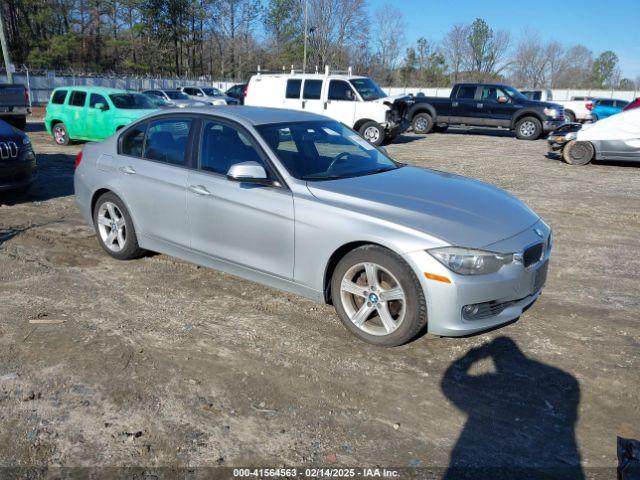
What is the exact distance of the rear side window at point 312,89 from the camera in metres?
17.2

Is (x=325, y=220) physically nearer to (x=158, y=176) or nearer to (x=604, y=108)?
(x=158, y=176)

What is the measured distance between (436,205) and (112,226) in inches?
134

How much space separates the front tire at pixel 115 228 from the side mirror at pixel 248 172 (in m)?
1.71

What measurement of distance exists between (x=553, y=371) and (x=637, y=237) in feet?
14.4

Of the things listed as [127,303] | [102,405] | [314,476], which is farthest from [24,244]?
[314,476]

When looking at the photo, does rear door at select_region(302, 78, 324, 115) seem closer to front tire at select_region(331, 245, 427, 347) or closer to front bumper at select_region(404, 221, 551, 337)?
front tire at select_region(331, 245, 427, 347)

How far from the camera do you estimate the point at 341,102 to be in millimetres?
16891

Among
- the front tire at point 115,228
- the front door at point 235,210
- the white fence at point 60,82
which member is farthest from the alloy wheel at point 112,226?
the white fence at point 60,82

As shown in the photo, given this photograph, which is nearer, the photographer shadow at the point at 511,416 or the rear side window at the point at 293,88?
the photographer shadow at the point at 511,416

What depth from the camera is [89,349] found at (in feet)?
12.7

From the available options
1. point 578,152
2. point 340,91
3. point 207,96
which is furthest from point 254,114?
point 207,96

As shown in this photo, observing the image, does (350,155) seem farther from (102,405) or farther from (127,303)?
(102,405)

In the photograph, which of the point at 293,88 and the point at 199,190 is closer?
the point at 199,190

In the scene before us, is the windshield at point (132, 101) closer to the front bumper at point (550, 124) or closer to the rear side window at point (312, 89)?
the rear side window at point (312, 89)
